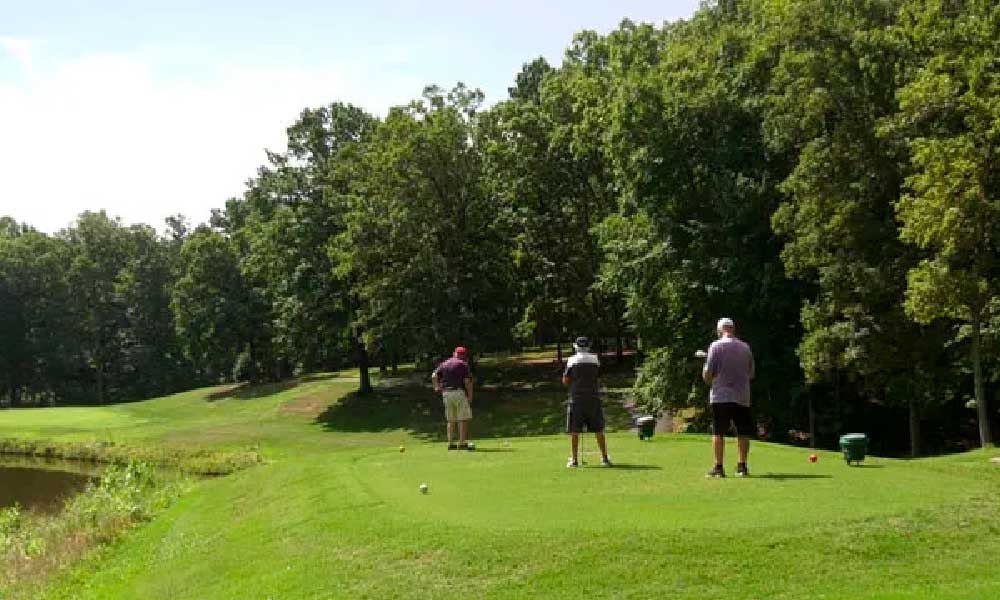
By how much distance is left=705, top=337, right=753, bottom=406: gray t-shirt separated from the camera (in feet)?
43.2

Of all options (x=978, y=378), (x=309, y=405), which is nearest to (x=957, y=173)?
(x=978, y=378)

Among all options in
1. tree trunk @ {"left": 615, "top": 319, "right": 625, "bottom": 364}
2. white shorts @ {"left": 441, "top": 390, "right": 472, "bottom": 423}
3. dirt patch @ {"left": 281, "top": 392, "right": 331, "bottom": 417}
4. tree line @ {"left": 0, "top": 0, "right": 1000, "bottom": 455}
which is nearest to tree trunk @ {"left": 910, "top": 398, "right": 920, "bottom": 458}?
tree line @ {"left": 0, "top": 0, "right": 1000, "bottom": 455}

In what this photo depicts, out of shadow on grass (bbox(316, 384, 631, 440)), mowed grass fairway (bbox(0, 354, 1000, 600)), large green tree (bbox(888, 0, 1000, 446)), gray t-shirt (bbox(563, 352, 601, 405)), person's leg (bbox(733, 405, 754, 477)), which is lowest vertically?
shadow on grass (bbox(316, 384, 631, 440))

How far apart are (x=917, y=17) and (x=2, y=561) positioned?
2795 centimetres

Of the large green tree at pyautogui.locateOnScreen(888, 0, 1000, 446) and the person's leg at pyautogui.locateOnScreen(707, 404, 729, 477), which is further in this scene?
the large green tree at pyautogui.locateOnScreen(888, 0, 1000, 446)

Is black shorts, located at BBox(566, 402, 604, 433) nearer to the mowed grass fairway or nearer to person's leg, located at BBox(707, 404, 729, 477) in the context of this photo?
the mowed grass fairway

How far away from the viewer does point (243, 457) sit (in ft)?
123

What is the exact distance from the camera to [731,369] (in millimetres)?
13180

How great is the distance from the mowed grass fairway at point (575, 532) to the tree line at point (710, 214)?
26.1 feet

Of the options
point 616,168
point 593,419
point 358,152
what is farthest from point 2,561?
point 358,152

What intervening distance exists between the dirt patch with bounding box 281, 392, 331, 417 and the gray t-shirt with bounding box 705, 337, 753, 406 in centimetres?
4333

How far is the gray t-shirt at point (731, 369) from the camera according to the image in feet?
43.2

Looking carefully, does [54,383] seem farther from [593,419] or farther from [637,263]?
[593,419]

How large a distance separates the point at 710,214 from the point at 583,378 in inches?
837
